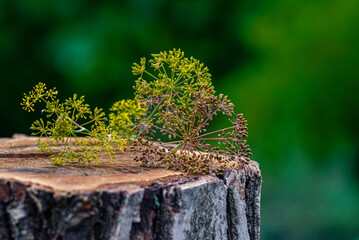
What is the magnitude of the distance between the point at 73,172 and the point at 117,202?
0.64 feet

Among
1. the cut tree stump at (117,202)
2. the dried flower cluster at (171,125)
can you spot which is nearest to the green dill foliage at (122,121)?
the dried flower cluster at (171,125)

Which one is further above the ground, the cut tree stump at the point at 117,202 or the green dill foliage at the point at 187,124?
the green dill foliage at the point at 187,124

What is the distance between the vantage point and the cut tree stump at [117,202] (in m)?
0.82

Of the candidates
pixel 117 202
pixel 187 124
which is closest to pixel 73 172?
pixel 117 202

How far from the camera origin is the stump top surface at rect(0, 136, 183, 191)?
864 mm

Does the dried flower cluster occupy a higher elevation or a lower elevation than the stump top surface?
higher

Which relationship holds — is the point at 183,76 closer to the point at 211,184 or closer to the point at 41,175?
the point at 211,184

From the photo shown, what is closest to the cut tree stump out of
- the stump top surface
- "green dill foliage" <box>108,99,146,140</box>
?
the stump top surface

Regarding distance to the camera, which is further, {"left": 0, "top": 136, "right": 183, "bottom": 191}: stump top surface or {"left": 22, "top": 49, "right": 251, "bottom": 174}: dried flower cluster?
{"left": 22, "top": 49, "right": 251, "bottom": 174}: dried flower cluster

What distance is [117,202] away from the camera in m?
0.84

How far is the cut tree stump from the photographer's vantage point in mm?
820

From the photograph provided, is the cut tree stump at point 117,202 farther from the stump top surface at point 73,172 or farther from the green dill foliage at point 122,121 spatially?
the green dill foliage at point 122,121

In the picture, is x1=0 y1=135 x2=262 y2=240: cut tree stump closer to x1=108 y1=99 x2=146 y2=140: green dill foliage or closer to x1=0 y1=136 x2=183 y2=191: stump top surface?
x1=0 y1=136 x2=183 y2=191: stump top surface

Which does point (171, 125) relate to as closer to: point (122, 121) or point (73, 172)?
point (122, 121)
